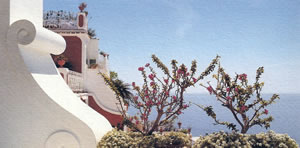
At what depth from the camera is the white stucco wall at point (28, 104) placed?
5281 millimetres

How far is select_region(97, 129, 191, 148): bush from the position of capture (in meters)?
5.72

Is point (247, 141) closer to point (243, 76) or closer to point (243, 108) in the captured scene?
point (243, 108)

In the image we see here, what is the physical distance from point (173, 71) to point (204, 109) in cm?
125

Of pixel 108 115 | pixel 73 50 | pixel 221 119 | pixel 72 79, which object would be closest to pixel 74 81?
pixel 72 79

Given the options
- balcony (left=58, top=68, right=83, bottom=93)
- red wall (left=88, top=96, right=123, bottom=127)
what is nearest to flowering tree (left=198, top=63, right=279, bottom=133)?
balcony (left=58, top=68, right=83, bottom=93)

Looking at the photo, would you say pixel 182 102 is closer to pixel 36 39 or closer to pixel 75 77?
pixel 36 39

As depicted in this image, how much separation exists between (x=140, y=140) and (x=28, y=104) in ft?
7.91

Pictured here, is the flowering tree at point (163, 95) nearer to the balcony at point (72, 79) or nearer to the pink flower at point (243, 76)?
the pink flower at point (243, 76)

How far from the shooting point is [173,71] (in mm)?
7008

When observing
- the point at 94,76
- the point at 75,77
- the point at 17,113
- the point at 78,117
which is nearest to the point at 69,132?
the point at 78,117

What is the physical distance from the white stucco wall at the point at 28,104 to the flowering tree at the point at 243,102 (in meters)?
2.99

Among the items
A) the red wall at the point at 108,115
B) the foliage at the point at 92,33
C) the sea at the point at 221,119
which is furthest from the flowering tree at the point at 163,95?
the foliage at the point at 92,33

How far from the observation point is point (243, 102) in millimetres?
6266

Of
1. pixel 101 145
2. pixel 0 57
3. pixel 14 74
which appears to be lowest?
pixel 101 145
